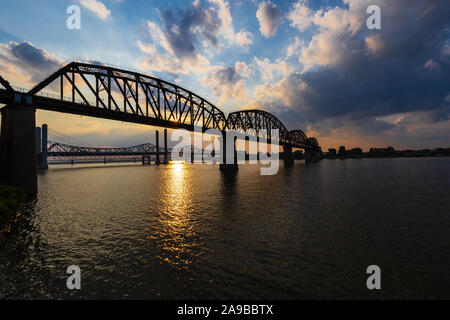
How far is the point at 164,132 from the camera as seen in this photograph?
190 m

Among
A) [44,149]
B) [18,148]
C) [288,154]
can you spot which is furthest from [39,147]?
[288,154]

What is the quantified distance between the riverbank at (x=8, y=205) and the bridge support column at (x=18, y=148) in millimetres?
2934

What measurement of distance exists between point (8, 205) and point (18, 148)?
11449mm

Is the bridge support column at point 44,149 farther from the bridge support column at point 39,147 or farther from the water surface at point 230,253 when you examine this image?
the water surface at point 230,253

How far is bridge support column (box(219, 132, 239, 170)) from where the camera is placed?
77.6m

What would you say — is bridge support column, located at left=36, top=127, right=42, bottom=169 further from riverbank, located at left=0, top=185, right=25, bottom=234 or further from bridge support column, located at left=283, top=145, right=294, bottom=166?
bridge support column, located at left=283, top=145, right=294, bottom=166

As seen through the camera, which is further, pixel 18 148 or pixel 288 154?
pixel 288 154

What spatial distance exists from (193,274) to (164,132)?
19496cm

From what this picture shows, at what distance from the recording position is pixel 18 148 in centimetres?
2500

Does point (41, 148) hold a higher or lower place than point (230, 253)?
higher

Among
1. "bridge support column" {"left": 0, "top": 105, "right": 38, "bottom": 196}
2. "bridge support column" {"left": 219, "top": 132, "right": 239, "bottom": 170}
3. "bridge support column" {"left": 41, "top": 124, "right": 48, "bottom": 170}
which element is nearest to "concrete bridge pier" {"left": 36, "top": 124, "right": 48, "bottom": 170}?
"bridge support column" {"left": 41, "top": 124, "right": 48, "bottom": 170}

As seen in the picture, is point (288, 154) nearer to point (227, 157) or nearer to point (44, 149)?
point (227, 157)
